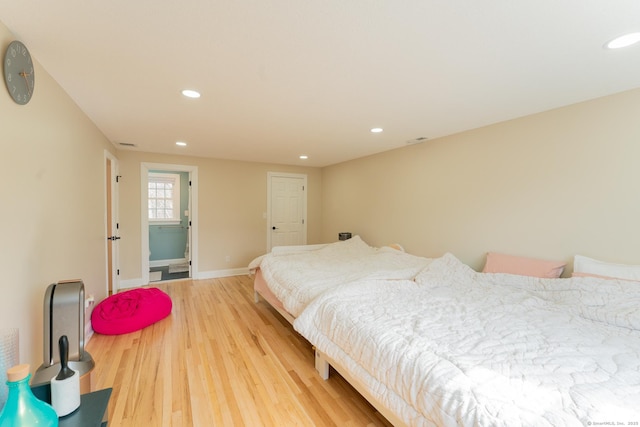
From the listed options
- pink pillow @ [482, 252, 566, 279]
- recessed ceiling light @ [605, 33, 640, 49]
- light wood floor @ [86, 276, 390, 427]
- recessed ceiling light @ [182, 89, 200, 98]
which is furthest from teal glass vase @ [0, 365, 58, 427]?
pink pillow @ [482, 252, 566, 279]

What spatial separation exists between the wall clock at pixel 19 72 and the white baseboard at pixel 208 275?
3.80 m

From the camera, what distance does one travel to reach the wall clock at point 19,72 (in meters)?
1.36

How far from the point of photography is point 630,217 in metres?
2.08

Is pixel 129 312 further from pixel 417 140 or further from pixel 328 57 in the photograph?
pixel 417 140

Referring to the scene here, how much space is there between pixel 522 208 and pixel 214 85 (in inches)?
122

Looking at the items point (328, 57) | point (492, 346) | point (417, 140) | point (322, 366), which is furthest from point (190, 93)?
point (417, 140)

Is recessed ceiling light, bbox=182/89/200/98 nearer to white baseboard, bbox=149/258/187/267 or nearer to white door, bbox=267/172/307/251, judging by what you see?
white door, bbox=267/172/307/251

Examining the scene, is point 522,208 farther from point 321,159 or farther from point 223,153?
point 223,153

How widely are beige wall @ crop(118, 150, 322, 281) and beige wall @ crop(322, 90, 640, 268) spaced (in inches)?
106

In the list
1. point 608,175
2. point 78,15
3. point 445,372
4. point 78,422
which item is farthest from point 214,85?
point 608,175

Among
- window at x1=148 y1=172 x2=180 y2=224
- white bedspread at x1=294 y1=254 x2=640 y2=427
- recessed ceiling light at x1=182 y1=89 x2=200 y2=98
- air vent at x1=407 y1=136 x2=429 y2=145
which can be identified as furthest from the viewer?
window at x1=148 y1=172 x2=180 y2=224

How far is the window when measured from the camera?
651 centimetres

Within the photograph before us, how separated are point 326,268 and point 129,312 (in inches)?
92.3

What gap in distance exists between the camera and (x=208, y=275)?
5.11 metres
